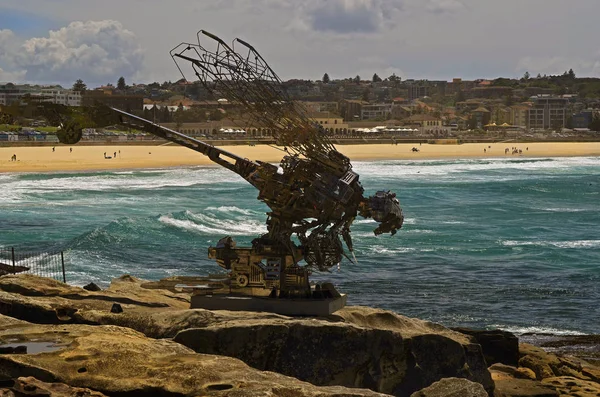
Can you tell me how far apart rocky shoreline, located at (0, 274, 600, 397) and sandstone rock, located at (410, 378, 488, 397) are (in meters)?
0.01

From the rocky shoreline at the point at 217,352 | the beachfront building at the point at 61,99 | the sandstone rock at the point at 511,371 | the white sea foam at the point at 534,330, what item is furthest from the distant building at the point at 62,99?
the white sea foam at the point at 534,330

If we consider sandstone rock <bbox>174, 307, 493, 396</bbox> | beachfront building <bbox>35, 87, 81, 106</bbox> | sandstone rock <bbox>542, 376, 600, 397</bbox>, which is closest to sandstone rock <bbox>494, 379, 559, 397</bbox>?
sandstone rock <bbox>542, 376, 600, 397</bbox>

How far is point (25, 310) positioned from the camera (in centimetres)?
1480

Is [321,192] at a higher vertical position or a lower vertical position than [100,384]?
higher

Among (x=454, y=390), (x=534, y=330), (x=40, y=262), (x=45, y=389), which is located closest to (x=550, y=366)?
(x=534, y=330)

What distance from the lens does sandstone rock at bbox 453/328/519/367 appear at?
59.7ft

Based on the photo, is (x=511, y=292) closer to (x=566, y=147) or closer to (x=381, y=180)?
(x=381, y=180)

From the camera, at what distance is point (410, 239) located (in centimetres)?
4175

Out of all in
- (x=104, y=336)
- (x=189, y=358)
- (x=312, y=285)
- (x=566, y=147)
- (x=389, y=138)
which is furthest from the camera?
(x=389, y=138)

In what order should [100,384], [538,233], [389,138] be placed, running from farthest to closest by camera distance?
1. [389,138]
2. [538,233]
3. [100,384]

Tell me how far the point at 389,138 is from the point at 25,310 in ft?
512

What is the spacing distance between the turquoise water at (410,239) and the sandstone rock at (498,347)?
724 centimetres

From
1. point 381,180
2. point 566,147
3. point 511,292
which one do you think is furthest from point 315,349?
point 566,147

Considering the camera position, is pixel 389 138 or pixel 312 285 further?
pixel 389 138
